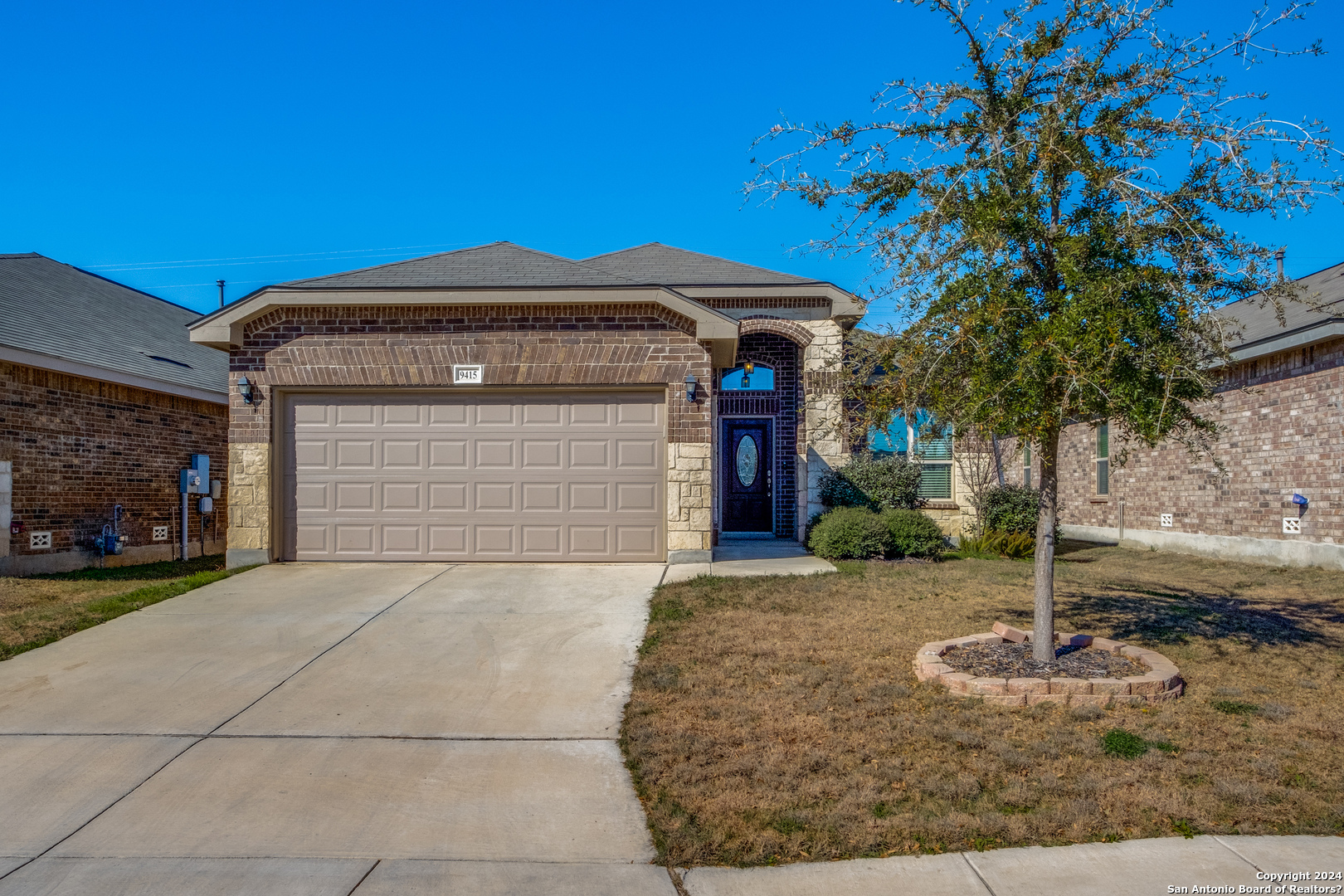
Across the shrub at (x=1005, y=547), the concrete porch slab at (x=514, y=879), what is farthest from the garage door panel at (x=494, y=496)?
the concrete porch slab at (x=514, y=879)

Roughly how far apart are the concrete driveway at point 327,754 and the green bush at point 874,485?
21.1 ft

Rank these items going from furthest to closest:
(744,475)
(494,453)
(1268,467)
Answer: (744,475)
(1268,467)
(494,453)

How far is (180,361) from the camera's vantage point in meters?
14.9

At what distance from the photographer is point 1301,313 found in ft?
39.2

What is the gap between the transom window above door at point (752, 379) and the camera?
14.6m

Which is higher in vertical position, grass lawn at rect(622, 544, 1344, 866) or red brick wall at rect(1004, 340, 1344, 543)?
red brick wall at rect(1004, 340, 1344, 543)

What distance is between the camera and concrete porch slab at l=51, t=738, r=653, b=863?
343cm

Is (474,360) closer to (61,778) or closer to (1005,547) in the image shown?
(61,778)

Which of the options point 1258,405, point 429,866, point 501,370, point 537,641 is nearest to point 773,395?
point 501,370

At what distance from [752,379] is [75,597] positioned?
1027 cm

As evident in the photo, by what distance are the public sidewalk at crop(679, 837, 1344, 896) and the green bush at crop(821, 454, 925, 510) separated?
9.94 m

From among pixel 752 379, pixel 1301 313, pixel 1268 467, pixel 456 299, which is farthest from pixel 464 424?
pixel 1301 313

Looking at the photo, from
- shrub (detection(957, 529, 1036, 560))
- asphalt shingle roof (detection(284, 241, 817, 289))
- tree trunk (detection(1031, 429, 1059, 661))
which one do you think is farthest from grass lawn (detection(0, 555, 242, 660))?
shrub (detection(957, 529, 1036, 560))

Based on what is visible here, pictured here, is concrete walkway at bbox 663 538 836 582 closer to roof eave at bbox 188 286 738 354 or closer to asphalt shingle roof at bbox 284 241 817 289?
roof eave at bbox 188 286 738 354
